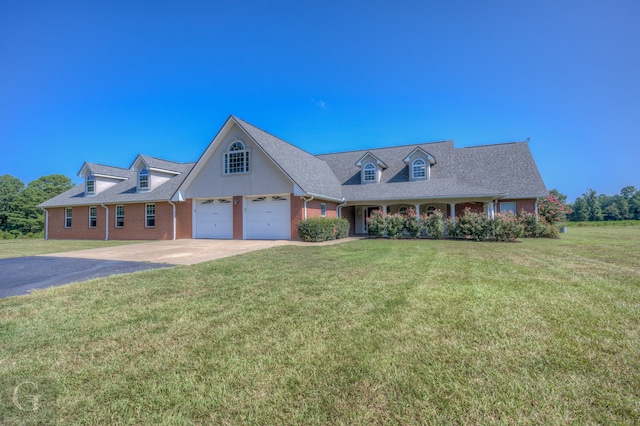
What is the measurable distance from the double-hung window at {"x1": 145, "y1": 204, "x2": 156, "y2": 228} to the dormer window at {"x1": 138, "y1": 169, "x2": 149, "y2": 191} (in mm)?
2025

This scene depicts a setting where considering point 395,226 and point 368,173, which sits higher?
point 368,173

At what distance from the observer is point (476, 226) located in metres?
15.1

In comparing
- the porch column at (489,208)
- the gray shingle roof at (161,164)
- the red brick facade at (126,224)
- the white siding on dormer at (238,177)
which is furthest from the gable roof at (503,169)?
the gray shingle roof at (161,164)

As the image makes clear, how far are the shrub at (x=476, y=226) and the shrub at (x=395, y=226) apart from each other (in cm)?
325

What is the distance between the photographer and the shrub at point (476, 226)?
49.5 ft

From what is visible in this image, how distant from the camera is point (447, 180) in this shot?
19.7 meters

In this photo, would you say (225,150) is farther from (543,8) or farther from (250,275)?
(543,8)

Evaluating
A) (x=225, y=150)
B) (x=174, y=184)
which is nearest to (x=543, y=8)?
(x=225, y=150)

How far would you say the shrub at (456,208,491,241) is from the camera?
1509 cm

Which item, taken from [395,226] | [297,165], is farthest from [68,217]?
[395,226]

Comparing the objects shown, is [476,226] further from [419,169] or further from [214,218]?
[214,218]

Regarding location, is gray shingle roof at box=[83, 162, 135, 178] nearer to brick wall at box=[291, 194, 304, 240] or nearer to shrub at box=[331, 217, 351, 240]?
brick wall at box=[291, 194, 304, 240]

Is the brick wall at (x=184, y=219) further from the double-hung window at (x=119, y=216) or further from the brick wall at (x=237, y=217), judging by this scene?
the double-hung window at (x=119, y=216)

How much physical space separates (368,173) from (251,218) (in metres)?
9.90
